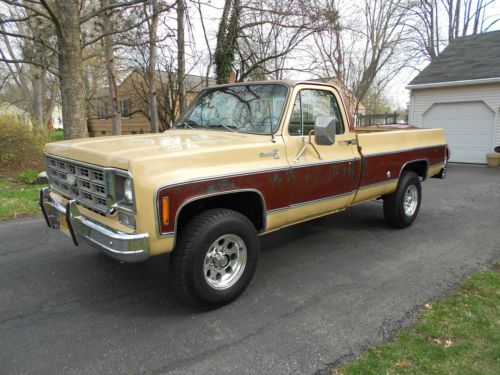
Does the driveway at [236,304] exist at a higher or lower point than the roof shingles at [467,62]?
lower

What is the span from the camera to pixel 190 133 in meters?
4.20

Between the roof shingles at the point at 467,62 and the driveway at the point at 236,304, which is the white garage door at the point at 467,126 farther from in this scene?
the driveway at the point at 236,304

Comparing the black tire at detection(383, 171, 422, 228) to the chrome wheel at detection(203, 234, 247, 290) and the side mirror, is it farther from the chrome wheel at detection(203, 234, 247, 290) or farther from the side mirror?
the chrome wheel at detection(203, 234, 247, 290)

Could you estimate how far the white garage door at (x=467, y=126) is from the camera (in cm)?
1434

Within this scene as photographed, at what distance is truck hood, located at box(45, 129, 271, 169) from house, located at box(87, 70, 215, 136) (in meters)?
11.1

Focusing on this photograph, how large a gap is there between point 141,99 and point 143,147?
72.4 feet

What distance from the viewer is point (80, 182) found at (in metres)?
3.36

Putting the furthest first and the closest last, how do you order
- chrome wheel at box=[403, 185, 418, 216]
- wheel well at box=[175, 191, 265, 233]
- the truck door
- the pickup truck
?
chrome wheel at box=[403, 185, 418, 216]
the truck door
wheel well at box=[175, 191, 265, 233]
the pickup truck

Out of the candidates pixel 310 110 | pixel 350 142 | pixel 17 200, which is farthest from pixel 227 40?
pixel 310 110

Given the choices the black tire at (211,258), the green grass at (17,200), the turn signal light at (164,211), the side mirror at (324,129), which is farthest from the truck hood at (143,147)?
the green grass at (17,200)

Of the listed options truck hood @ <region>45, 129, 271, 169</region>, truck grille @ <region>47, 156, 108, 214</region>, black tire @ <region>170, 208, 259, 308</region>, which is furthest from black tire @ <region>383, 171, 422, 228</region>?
truck grille @ <region>47, 156, 108, 214</region>

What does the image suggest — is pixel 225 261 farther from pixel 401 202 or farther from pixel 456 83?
pixel 456 83

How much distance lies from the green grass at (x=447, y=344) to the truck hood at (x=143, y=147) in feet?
6.61

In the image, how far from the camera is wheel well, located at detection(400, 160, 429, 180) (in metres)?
5.89
